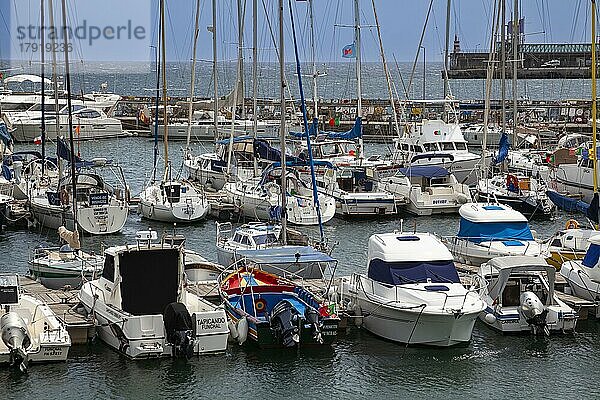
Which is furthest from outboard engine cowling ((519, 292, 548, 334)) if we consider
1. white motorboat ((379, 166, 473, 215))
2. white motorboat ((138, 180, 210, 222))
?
white motorboat ((379, 166, 473, 215))

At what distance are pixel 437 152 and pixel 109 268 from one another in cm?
2902

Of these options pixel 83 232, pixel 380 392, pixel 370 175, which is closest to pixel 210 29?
pixel 370 175

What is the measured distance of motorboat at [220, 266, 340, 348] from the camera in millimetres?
24312

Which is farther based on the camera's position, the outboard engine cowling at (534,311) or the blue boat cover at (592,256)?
the blue boat cover at (592,256)

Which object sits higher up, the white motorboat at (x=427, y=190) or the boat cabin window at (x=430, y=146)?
the boat cabin window at (x=430, y=146)

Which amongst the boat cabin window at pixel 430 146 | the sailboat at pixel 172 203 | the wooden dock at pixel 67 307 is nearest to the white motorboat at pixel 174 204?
the sailboat at pixel 172 203

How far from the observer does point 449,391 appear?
22.9 m

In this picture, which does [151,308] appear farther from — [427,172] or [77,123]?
[77,123]

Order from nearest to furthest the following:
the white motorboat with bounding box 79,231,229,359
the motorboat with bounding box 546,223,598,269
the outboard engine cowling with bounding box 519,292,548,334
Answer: the white motorboat with bounding box 79,231,229,359
the outboard engine cowling with bounding box 519,292,548,334
the motorboat with bounding box 546,223,598,269

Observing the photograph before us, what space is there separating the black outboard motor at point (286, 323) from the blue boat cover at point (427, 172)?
23912 millimetres

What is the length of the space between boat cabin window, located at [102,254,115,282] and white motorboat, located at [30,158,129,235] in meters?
14.5

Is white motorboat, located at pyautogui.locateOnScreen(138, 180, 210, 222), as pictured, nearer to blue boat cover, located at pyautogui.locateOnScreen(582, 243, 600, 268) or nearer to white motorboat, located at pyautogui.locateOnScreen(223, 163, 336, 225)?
white motorboat, located at pyautogui.locateOnScreen(223, 163, 336, 225)

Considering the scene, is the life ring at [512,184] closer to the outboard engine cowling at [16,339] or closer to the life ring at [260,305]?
the life ring at [260,305]

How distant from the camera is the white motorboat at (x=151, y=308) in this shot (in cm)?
2348
